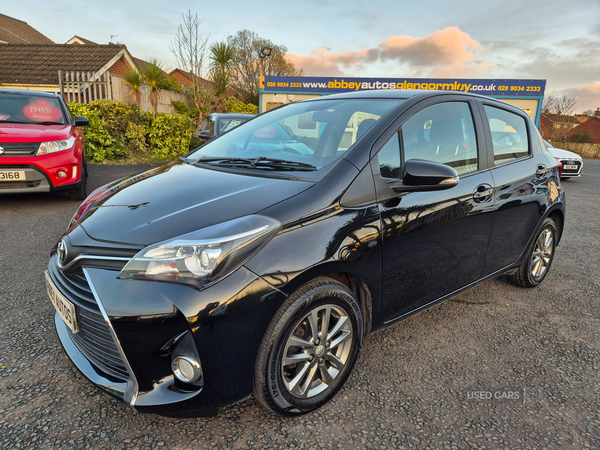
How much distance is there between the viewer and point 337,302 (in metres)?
1.97

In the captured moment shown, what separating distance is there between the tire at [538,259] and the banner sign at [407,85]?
1118 centimetres

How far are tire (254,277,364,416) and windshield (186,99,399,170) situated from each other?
2.43 ft

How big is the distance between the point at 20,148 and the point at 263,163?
14.8ft

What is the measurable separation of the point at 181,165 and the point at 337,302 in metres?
1.55

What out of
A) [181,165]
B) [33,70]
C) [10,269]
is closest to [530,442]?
[181,165]

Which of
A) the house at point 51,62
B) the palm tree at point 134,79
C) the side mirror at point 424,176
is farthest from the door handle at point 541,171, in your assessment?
the house at point 51,62

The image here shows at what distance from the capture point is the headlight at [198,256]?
163 cm

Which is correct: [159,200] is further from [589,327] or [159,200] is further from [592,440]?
[589,327]

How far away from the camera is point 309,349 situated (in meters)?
1.93

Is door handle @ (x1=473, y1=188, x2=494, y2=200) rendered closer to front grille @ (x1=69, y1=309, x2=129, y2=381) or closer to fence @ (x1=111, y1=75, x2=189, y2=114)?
front grille @ (x1=69, y1=309, x2=129, y2=381)

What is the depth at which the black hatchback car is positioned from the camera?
1636 millimetres

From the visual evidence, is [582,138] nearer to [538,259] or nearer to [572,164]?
[572,164]

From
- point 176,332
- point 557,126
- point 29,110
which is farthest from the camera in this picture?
point 557,126

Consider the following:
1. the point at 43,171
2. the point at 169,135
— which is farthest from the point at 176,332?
the point at 169,135
